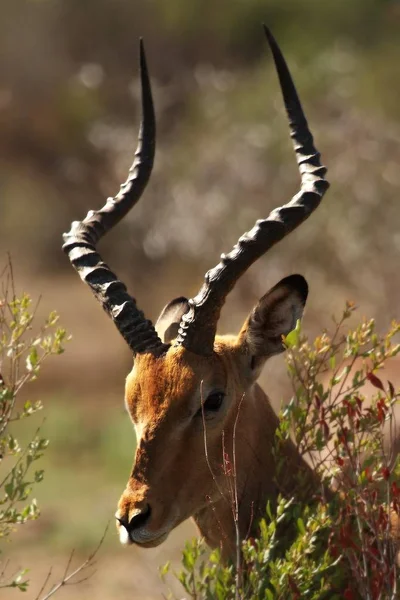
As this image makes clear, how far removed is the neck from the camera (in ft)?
18.5

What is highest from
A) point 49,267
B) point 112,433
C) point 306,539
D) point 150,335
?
point 49,267

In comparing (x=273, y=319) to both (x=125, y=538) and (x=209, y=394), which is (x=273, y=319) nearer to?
(x=209, y=394)

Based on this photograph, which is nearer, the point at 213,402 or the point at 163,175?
the point at 213,402

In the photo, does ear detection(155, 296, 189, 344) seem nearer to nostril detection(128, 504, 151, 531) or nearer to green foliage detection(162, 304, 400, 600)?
green foliage detection(162, 304, 400, 600)

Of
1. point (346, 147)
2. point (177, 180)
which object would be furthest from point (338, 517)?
point (177, 180)

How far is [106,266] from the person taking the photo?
5945 mm

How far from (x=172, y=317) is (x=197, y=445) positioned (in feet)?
4.21

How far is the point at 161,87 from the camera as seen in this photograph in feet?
80.7

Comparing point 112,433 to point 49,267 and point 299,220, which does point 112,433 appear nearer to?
point 299,220

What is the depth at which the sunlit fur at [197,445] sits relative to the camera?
208 inches

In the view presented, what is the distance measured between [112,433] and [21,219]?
1391 cm

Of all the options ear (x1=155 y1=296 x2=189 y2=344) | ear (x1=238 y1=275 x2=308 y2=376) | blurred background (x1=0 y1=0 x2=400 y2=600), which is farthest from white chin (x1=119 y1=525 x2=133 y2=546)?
blurred background (x1=0 y1=0 x2=400 y2=600)

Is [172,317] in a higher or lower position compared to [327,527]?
higher

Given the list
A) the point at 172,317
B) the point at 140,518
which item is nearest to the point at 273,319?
the point at 172,317
